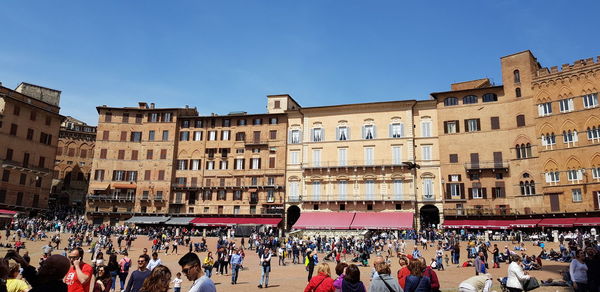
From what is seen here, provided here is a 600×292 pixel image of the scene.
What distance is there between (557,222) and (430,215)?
492 inches

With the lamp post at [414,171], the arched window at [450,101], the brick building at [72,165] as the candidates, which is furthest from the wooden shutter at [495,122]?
the brick building at [72,165]

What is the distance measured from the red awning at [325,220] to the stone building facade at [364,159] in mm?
956

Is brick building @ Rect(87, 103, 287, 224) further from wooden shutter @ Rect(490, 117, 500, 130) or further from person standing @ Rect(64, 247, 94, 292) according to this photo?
person standing @ Rect(64, 247, 94, 292)

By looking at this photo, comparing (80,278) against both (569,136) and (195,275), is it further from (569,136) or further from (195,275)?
(569,136)

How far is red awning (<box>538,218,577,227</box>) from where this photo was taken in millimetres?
40750

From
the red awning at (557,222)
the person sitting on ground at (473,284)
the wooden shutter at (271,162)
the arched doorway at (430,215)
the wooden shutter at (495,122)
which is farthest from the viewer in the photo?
the wooden shutter at (271,162)

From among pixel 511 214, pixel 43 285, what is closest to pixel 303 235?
pixel 511 214

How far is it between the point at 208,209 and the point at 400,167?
78.9 feet

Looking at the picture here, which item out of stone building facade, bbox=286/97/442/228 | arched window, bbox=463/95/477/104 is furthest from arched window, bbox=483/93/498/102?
stone building facade, bbox=286/97/442/228

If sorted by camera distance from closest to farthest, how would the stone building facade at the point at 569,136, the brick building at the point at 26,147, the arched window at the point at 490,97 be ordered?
the stone building facade at the point at 569,136, the arched window at the point at 490,97, the brick building at the point at 26,147

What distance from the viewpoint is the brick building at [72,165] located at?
66312 mm

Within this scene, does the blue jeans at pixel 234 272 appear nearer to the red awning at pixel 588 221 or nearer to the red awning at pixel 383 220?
the red awning at pixel 383 220

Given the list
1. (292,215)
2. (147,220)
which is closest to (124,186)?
(147,220)

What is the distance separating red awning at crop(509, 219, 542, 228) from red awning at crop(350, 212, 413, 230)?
9.88 metres
